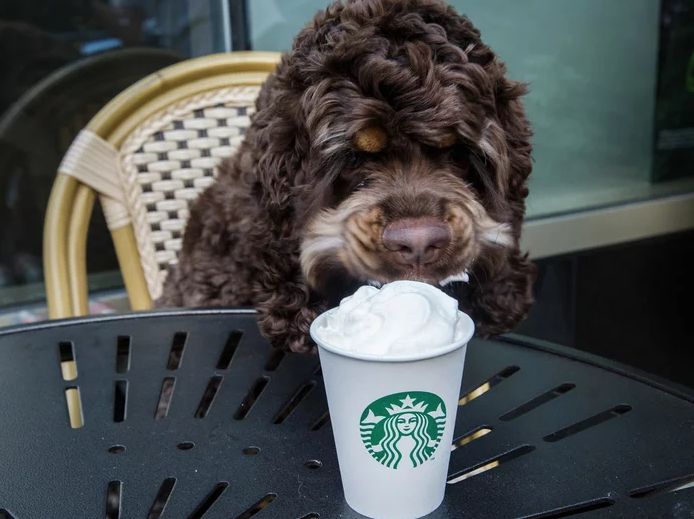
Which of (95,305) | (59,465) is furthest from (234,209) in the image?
(95,305)

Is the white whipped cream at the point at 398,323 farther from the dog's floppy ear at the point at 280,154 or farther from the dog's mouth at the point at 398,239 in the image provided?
the dog's floppy ear at the point at 280,154

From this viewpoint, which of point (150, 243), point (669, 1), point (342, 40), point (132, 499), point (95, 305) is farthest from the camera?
point (669, 1)

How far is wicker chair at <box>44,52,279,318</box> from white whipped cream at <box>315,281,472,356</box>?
147cm

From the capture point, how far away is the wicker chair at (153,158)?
2.12m

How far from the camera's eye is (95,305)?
273 centimetres

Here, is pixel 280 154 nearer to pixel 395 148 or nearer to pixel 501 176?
pixel 395 148

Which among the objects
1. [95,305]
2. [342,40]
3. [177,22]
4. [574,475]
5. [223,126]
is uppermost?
[177,22]

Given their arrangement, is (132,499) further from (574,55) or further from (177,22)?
(574,55)

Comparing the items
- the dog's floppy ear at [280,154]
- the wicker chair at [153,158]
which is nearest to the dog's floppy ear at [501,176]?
the dog's floppy ear at [280,154]

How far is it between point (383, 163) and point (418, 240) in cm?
22

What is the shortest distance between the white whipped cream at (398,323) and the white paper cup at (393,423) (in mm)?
14

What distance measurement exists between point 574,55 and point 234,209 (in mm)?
2015

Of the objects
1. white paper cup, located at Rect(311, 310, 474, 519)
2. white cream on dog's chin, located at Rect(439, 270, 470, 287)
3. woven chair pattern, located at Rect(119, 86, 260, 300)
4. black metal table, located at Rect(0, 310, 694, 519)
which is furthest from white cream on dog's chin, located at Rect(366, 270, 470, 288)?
woven chair pattern, located at Rect(119, 86, 260, 300)

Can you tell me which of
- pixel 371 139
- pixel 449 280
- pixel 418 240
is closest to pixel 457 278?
pixel 449 280
